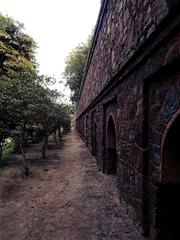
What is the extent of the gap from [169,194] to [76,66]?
3064cm

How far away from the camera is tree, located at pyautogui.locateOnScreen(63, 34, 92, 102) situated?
3228cm

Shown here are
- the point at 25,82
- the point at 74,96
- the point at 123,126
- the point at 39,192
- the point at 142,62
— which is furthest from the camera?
the point at 74,96

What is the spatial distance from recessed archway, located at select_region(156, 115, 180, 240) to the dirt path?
0.56 m

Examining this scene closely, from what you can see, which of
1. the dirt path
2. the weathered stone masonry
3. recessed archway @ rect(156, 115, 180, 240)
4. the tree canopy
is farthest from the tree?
recessed archway @ rect(156, 115, 180, 240)

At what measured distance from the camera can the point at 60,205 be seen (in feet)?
16.2

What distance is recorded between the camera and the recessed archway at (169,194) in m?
2.86

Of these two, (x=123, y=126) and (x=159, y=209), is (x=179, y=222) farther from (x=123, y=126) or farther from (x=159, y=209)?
(x=123, y=126)

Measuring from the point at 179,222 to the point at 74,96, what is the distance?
108ft

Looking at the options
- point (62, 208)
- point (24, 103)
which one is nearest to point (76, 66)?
point (24, 103)

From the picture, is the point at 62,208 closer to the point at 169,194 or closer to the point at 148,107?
the point at 169,194

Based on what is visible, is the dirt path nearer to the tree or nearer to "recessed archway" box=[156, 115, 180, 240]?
"recessed archway" box=[156, 115, 180, 240]

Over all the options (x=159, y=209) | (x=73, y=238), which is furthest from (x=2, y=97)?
(x=159, y=209)

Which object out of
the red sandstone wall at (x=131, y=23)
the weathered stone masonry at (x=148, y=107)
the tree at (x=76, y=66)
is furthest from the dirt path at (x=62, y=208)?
the tree at (x=76, y=66)

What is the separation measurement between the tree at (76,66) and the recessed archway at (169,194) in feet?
98.6
